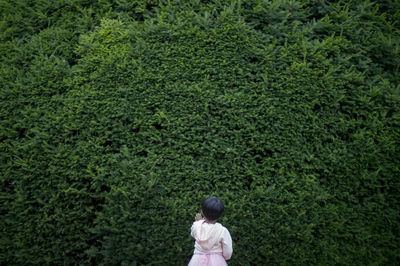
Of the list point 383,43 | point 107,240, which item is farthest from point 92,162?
point 383,43

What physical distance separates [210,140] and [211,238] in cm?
111

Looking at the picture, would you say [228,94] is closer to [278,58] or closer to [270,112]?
[270,112]

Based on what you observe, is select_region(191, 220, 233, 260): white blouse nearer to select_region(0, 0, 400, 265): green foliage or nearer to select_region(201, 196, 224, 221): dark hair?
select_region(201, 196, 224, 221): dark hair

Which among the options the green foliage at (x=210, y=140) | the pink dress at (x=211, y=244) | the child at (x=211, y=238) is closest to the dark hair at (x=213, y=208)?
the child at (x=211, y=238)

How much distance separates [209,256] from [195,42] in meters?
2.40

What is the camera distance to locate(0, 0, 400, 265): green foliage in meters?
3.56

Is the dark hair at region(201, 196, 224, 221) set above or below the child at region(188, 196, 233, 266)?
above

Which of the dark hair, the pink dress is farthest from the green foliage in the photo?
the dark hair

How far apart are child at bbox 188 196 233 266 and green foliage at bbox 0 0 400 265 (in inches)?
17.5

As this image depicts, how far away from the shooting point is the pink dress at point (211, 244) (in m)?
3.02

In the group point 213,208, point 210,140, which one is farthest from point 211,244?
point 210,140

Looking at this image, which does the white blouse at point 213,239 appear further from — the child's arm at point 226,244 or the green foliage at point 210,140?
the green foliage at point 210,140

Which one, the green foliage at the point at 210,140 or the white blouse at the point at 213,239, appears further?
the green foliage at the point at 210,140

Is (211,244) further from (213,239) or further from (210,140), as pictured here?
(210,140)
